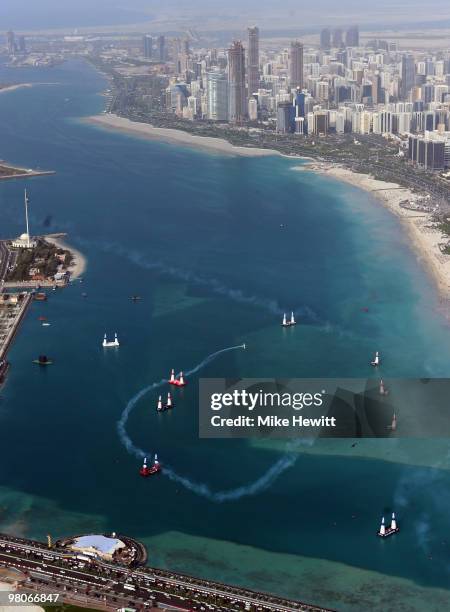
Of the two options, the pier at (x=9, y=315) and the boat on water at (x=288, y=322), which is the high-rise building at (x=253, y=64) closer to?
the pier at (x=9, y=315)

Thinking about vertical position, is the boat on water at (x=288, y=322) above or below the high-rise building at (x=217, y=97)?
below

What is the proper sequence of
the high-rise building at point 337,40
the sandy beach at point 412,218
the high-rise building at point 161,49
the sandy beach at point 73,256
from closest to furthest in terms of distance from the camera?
the sandy beach at point 412,218 → the sandy beach at point 73,256 → the high-rise building at point 161,49 → the high-rise building at point 337,40

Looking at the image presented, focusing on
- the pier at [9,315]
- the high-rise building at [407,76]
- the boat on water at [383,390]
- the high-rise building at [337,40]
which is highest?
the high-rise building at [337,40]

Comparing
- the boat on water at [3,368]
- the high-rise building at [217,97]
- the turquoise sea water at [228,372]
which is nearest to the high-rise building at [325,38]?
the high-rise building at [217,97]

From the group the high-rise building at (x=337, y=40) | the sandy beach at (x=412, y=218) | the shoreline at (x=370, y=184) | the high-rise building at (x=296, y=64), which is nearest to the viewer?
the sandy beach at (x=412, y=218)

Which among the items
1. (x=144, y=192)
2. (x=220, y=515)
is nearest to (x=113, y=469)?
(x=220, y=515)

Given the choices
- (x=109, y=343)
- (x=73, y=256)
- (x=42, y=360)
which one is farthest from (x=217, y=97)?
A: (x=42, y=360)

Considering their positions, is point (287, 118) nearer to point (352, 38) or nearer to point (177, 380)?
point (177, 380)
